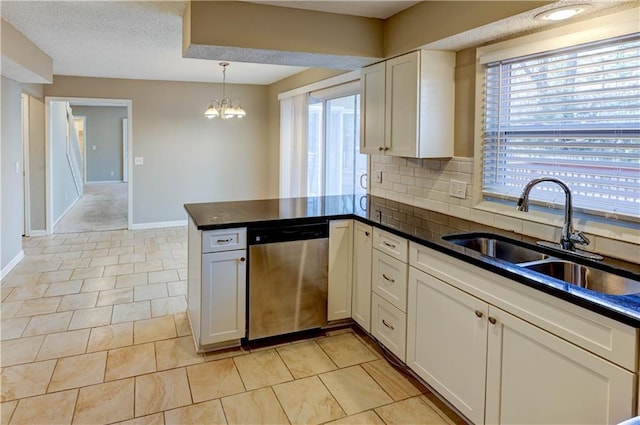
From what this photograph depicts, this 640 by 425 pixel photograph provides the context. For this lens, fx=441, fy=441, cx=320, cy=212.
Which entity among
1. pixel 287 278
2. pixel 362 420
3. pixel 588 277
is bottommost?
pixel 362 420

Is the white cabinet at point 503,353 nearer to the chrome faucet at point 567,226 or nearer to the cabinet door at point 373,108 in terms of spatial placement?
the chrome faucet at point 567,226

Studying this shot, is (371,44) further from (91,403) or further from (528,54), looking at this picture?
(91,403)

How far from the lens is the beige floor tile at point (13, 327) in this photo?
3.11 metres

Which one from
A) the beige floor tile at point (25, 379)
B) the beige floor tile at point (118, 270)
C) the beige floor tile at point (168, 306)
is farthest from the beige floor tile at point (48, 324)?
the beige floor tile at point (118, 270)

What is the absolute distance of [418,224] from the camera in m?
2.74

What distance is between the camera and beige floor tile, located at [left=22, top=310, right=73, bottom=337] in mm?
3191

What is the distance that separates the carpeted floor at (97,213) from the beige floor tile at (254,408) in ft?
17.9

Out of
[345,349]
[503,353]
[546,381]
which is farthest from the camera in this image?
[345,349]

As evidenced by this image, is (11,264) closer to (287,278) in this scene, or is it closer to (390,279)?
(287,278)

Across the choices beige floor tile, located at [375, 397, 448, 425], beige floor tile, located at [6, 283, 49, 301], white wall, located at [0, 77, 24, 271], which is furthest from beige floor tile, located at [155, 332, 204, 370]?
white wall, located at [0, 77, 24, 271]

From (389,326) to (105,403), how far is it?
165cm

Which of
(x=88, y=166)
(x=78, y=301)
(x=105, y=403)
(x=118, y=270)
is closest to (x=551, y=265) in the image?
(x=105, y=403)

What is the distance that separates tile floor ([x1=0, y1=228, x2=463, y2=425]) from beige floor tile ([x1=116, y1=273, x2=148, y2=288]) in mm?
209

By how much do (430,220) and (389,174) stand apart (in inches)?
37.3
